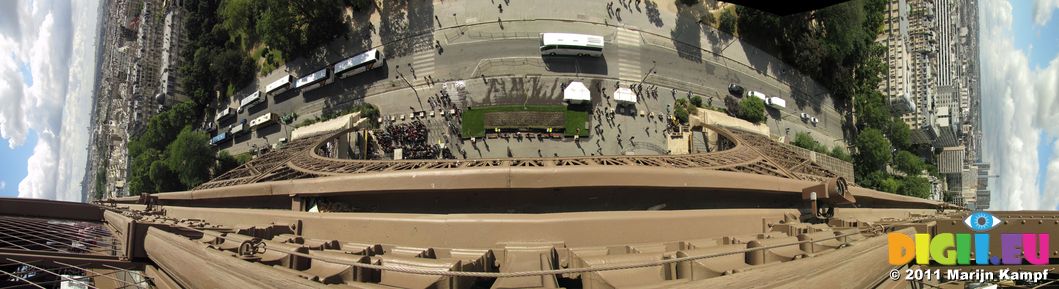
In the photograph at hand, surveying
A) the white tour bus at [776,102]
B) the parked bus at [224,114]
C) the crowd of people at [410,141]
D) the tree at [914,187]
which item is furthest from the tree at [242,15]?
the tree at [914,187]

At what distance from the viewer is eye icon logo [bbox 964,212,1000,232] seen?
13383 millimetres

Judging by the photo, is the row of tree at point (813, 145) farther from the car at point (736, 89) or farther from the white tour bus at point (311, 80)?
the white tour bus at point (311, 80)

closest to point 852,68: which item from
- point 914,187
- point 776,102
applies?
point 914,187

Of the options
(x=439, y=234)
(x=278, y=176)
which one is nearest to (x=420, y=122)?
(x=278, y=176)

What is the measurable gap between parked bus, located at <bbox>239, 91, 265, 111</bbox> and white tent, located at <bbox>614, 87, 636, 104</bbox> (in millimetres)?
37772

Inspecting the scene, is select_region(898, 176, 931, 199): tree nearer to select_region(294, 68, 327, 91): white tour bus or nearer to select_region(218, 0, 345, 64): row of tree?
select_region(218, 0, 345, 64): row of tree

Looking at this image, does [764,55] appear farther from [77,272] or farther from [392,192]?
[77,272]

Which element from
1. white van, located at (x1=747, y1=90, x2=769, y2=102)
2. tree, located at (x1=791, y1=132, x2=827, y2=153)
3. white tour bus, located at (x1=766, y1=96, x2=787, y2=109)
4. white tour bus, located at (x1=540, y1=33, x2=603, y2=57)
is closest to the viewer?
white tour bus, located at (x1=540, y1=33, x2=603, y2=57)

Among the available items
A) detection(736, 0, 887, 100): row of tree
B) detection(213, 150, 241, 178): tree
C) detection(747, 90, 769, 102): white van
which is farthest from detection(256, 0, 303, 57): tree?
detection(747, 90, 769, 102): white van

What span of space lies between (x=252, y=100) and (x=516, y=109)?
30950mm

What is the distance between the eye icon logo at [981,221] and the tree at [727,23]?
28.4m

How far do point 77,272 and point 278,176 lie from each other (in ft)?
31.5

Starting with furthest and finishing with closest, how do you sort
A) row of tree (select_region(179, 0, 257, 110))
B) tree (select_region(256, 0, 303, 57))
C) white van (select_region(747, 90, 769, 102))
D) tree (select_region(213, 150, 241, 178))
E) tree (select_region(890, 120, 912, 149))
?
row of tree (select_region(179, 0, 257, 110)) → tree (select_region(890, 120, 912, 149)) → tree (select_region(213, 150, 241, 178)) → tree (select_region(256, 0, 303, 57)) → white van (select_region(747, 90, 769, 102))

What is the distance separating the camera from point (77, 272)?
10.1 meters
